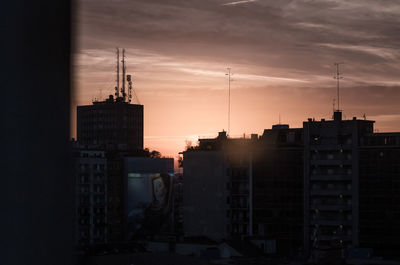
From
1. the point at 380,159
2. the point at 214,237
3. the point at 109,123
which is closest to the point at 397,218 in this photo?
the point at 380,159

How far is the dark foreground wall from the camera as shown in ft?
2.46

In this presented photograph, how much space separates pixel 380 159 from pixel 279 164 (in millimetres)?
4214

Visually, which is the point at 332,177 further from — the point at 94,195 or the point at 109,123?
the point at 109,123

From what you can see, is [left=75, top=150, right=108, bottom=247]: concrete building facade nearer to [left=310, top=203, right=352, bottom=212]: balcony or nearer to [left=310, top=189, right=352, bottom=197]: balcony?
[left=310, top=203, right=352, bottom=212]: balcony

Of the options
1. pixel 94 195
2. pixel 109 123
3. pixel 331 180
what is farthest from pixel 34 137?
pixel 109 123

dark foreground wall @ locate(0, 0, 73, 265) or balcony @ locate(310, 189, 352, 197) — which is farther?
balcony @ locate(310, 189, 352, 197)

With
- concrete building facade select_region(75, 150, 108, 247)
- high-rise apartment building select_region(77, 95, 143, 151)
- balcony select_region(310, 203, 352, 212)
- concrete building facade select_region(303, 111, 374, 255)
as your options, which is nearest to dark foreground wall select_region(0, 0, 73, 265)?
concrete building facade select_region(303, 111, 374, 255)

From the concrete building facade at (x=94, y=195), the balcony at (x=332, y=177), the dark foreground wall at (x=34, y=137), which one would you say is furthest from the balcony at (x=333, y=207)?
the dark foreground wall at (x=34, y=137)

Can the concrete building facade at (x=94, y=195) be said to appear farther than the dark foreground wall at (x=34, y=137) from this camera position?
Yes

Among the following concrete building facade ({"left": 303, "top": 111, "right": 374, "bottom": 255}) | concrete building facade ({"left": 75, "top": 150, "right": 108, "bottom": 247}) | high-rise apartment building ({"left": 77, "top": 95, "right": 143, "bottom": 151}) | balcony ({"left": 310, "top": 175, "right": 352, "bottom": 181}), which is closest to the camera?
concrete building facade ({"left": 303, "top": 111, "right": 374, "bottom": 255})

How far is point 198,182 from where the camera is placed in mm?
34094

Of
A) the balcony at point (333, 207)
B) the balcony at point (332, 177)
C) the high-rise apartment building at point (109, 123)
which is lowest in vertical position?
the balcony at point (333, 207)

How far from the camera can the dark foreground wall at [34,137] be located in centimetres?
75

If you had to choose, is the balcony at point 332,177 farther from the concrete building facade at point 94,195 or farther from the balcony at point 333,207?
the concrete building facade at point 94,195
